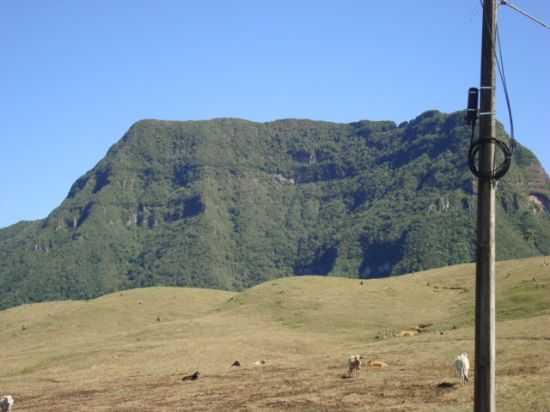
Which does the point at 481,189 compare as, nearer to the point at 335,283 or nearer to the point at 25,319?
the point at 335,283

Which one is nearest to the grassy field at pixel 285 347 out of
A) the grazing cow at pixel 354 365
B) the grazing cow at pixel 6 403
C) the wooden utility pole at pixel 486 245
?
the grazing cow at pixel 354 365

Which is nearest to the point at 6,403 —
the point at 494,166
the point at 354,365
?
the point at 354,365

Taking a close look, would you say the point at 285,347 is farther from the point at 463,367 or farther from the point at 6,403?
the point at 463,367

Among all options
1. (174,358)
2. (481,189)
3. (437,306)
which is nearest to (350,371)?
(174,358)

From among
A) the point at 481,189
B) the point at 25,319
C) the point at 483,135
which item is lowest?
the point at 25,319

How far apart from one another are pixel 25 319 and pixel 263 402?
238 ft

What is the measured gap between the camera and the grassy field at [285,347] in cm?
3203

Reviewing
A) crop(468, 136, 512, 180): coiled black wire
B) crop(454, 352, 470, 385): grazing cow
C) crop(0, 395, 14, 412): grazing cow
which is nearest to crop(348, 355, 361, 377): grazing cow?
crop(454, 352, 470, 385): grazing cow

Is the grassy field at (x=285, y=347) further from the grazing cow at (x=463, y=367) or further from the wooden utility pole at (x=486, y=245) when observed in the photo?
the wooden utility pole at (x=486, y=245)

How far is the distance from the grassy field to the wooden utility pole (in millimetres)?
11584

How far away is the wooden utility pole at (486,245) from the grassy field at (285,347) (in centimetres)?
1158

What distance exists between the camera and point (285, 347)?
55.8 metres

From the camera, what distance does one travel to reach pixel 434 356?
131 feet

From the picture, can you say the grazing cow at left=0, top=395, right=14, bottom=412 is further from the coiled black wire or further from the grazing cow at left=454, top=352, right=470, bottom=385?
the coiled black wire
